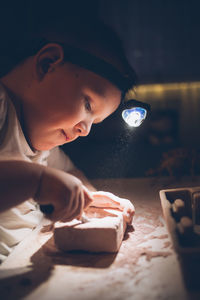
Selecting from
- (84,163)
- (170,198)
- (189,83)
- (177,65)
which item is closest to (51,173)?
(170,198)

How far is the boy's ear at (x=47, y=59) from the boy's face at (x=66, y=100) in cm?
1

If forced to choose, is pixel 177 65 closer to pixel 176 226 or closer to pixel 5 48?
pixel 5 48

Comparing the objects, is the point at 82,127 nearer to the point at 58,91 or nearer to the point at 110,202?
the point at 58,91

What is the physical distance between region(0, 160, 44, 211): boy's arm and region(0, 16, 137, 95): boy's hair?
546 millimetres

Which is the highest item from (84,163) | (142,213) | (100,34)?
(100,34)

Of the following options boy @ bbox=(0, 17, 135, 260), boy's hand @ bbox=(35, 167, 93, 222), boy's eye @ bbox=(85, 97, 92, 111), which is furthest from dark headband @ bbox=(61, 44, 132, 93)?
boy's hand @ bbox=(35, 167, 93, 222)

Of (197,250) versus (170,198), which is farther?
(170,198)

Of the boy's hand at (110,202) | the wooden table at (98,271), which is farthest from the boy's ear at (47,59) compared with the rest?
the wooden table at (98,271)

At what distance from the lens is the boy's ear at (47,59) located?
3.95 ft

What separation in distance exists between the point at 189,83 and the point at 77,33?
228 inches

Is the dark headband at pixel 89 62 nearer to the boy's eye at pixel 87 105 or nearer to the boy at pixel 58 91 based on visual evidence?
the boy at pixel 58 91

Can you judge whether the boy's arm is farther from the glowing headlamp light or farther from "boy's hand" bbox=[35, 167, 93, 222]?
the glowing headlamp light

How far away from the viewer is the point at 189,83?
6402 millimetres

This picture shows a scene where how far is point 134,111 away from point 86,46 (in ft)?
1.33
